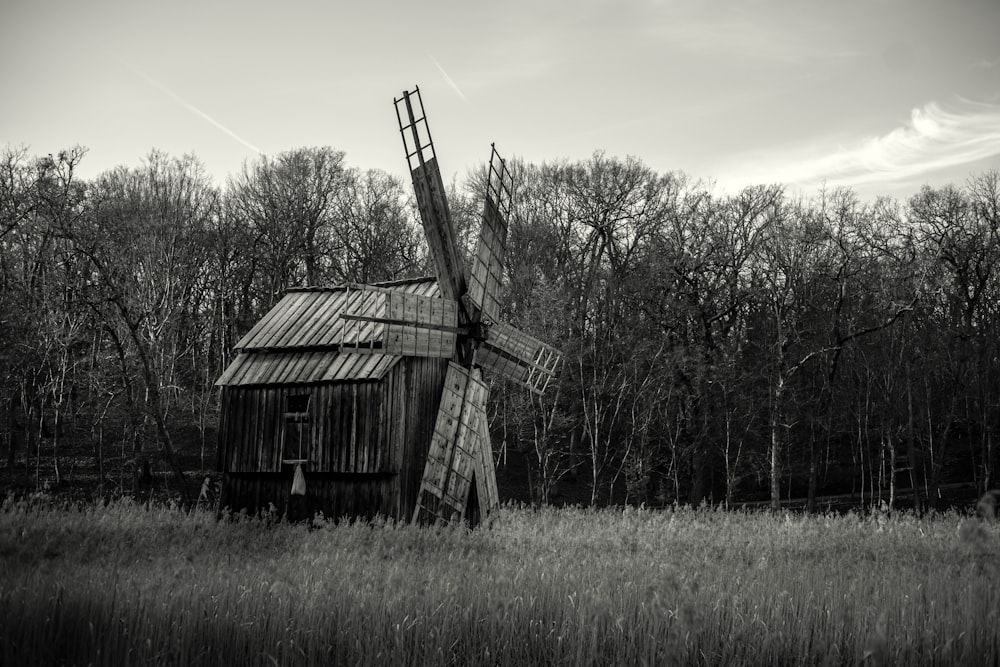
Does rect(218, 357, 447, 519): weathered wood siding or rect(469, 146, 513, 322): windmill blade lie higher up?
rect(469, 146, 513, 322): windmill blade

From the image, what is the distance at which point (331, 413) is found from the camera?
65.0ft

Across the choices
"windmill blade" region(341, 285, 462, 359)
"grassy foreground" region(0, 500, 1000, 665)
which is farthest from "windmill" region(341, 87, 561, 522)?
"grassy foreground" region(0, 500, 1000, 665)

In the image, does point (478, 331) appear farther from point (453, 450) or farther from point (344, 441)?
point (344, 441)

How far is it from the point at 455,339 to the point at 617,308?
18.9 m

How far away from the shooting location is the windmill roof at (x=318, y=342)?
63.4ft

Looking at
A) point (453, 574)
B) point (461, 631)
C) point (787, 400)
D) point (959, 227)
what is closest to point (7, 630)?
point (461, 631)

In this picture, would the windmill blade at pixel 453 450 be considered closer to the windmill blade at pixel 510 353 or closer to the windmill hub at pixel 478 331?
the windmill blade at pixel 510 353

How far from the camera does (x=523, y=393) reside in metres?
33.9

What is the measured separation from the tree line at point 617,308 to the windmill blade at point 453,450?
12.2 m

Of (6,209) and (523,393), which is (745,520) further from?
(6,209)

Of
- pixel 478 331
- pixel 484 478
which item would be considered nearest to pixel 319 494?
pixel 484 478

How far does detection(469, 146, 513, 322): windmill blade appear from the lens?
20781 mm

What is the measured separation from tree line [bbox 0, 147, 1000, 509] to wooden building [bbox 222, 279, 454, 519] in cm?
1166

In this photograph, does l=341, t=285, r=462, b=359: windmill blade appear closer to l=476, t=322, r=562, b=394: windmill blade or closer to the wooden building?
the wooden building
